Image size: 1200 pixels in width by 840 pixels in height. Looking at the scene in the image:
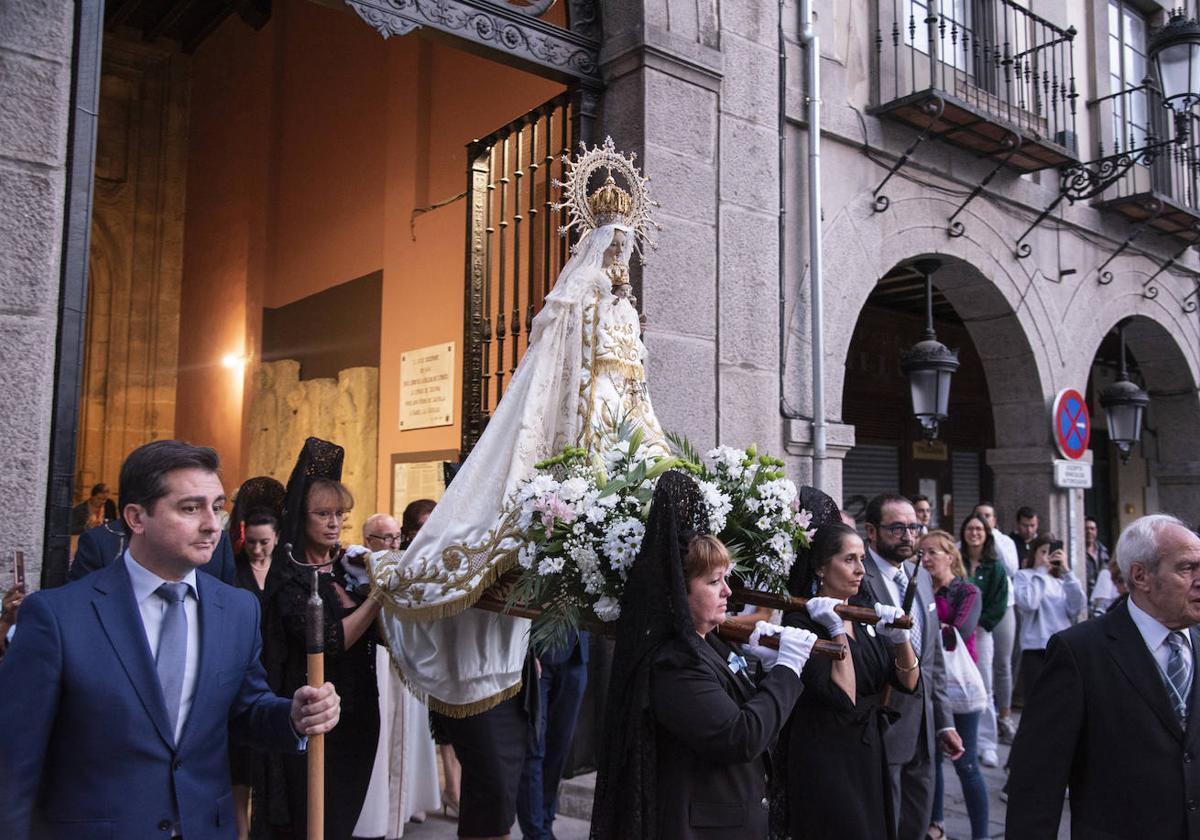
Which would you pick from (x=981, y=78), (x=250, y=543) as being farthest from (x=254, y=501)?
(x=981, y=78)

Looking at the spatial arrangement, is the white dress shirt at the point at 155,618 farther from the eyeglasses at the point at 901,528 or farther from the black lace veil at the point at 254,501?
the eyeglasses at the point at 901,528

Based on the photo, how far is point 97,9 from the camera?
15.3ft

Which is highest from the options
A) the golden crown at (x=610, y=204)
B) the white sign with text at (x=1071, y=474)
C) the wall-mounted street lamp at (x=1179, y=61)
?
the wall-mounted street lamp at (x=1179, y=61)

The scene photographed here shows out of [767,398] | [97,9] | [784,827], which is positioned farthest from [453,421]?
[784,827]

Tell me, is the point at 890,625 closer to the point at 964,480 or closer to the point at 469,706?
the point at 469,706

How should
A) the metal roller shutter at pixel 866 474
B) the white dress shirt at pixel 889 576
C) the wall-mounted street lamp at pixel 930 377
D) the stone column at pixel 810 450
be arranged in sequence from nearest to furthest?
the white dress shirt at pixel 889 576 → the stone column at pixel 810 450 → the wall-mounted street lamp at pixel 930 377 → the metal roller shutter at pixel 866 474

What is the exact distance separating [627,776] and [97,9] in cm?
407

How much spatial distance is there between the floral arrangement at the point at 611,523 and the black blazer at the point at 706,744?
0.46m

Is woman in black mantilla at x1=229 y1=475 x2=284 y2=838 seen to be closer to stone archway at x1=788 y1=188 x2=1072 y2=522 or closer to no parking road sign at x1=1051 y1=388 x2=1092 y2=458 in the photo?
stone archway at x1=788 y1=188 x2=1072 y2=522

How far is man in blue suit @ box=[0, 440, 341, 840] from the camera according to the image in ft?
7.57

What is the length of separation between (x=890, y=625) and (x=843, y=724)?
496mm

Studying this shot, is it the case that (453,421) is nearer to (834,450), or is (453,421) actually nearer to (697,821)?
(834,450)

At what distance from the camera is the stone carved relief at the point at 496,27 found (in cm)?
569

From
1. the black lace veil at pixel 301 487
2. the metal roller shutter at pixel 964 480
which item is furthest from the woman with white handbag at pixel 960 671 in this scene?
the metal roller shutter at pixel 964 480
